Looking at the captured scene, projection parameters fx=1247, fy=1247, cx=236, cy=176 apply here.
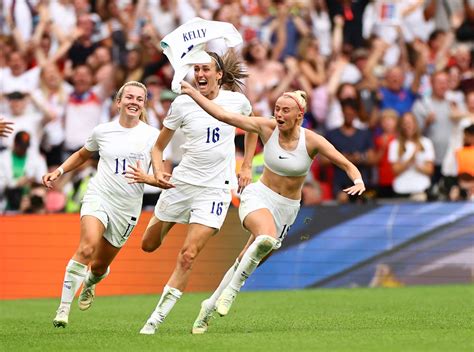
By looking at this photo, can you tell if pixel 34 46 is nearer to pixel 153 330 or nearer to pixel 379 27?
pixel 379 27

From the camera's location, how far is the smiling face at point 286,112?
12031 millimetres

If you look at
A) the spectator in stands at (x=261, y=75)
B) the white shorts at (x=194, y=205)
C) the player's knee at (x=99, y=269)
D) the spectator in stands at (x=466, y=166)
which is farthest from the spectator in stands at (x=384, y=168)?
the white shorts at (x=194, y=205)

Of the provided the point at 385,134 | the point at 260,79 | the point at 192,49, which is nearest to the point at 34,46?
the point at 260,79

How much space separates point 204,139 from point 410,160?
8182 mm

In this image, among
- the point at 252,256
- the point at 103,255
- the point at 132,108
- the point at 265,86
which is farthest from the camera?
the point at 265,86

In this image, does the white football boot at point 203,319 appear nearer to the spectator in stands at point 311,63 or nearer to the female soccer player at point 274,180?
the female soccer player at point 274,180

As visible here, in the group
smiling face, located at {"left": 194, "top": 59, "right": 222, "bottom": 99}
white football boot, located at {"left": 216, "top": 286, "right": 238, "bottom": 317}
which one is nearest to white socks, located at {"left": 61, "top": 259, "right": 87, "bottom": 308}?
white football boot, located at {"left": 216, "top": 286, "right": 238, "bottom": 317}

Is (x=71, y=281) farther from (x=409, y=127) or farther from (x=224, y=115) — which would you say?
(x=409, y=127)

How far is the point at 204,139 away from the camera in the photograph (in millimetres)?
12883

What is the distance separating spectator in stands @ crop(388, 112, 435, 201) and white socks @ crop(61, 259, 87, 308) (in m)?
8.71

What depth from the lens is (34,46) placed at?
20.8m

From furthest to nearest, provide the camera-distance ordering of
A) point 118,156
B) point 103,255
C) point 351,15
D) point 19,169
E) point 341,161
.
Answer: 1. point 351,15
2. point 19,169
3. point 103,255
4. point 118,156
5. point 341,161

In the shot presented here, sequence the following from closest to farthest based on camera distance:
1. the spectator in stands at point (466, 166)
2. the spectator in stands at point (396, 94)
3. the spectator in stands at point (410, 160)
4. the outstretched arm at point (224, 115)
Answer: the outstretched arm at point (224, 115)
the spectator in stands at point (466, 166)
the spectator in stands at point (410, 160)
the spectator in stands at point (396, 94)

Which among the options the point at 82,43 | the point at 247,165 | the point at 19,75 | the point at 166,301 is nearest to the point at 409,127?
the point at 82,43
